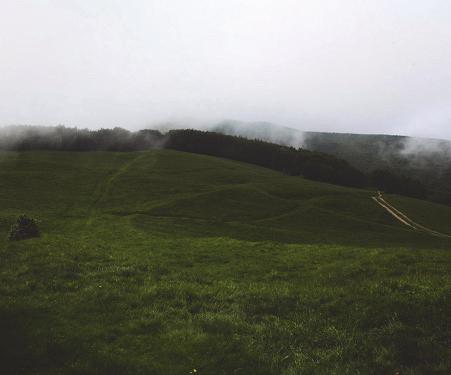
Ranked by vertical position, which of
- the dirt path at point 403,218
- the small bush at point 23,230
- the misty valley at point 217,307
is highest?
the misty valley at point 217,307

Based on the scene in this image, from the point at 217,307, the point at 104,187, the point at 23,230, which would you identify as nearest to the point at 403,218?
the point at 104,187

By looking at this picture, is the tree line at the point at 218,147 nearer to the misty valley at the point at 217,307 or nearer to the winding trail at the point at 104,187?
the winding trail at the point at 104,187

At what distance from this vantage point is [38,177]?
85.1m

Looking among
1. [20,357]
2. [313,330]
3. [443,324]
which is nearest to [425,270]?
[443,324]

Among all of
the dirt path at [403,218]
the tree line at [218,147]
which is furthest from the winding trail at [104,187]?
the dirt path at [403,218]

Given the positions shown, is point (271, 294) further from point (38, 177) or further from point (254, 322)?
point (38, 177)

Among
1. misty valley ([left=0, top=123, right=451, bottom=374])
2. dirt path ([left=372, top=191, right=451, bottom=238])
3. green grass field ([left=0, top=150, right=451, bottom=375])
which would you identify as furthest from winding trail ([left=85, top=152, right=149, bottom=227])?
dirt path ([left=372, top=191, right=451, bottom=238])

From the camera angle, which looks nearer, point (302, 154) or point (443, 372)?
point (443, 372)

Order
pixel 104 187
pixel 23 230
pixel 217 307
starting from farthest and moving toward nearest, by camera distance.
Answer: pixel 104 187, pixel 23 230, pixel 217 307

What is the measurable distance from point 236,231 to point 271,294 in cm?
4024

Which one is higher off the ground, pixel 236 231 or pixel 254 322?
pixel 254 322

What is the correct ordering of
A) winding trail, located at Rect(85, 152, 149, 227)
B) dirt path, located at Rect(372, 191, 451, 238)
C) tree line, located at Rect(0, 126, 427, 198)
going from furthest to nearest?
tree line, located at Rect(0, 126, 427, 198) → dirt path, located at Rect(372, 191, 451, 238) → winding trail, located at Rect(85, 152, 149, 227)

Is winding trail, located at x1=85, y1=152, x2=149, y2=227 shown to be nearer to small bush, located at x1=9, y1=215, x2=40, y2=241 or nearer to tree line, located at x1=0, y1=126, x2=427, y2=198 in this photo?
small bush, located at x1=9, y1=215, x2=40, y2=241

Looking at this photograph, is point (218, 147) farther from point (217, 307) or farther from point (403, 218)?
point (217, 307)
